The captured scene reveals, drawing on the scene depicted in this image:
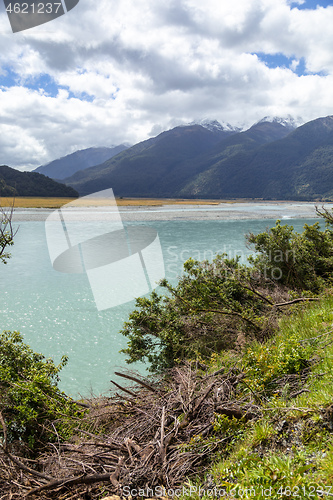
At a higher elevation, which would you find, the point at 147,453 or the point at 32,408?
the point at 147,453

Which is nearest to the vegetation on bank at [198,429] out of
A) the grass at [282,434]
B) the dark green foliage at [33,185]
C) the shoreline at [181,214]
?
the grass at [282,434]

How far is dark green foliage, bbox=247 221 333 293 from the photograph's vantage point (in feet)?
37.6

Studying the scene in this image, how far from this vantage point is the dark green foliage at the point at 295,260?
1145 cm

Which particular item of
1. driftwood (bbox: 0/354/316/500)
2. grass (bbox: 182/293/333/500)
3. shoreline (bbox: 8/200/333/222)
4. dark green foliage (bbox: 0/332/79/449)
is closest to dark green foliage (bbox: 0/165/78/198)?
shoreline (bbox: 8/200/333/222)

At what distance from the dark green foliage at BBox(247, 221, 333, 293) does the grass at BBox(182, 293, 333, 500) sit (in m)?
6.67

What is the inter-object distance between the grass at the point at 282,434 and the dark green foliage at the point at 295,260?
21.9ft

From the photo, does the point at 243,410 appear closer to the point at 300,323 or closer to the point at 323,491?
the point at 323,491

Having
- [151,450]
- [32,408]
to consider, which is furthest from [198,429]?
[32,408]

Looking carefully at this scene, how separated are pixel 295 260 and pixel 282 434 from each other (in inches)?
361

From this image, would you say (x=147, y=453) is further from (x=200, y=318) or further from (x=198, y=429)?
(x=200, y=318)

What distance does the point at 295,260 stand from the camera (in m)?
11.6

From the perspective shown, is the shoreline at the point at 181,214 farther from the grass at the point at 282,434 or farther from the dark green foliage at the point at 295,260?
the grass at the point at 282,434

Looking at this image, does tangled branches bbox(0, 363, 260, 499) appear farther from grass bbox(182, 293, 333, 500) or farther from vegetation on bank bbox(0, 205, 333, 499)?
grass bbox(182, 293, 333, 500)

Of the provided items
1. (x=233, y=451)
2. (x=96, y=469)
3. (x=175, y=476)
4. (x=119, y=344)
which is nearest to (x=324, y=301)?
(x=233, y=451)
